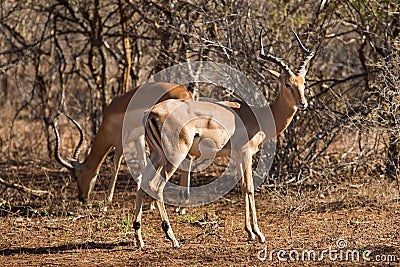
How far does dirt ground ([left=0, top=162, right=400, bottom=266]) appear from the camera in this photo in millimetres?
6020

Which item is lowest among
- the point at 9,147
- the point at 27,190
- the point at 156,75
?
the point at 27,190

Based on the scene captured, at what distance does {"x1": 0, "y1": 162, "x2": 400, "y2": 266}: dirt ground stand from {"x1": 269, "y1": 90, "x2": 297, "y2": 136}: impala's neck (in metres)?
0.76

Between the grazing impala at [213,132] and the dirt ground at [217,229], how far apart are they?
1.07 feet

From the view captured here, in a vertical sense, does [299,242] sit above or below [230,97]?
below

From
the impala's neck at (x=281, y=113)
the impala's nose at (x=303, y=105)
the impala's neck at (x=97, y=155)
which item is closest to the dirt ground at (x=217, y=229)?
A: the impala's neck at (x=97, y=155)

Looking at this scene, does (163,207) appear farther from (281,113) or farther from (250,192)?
(281,113)

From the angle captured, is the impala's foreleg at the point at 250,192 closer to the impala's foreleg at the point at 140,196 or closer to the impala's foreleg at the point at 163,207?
the impala's foreleg at the point at 163,207


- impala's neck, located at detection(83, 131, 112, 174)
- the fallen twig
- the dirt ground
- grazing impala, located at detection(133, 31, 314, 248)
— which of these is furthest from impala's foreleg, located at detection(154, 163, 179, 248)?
the fallen twig

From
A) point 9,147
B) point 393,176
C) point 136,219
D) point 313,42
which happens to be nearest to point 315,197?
point 393,176

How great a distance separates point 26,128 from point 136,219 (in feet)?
28.0

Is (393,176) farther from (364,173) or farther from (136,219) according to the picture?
(136,219)

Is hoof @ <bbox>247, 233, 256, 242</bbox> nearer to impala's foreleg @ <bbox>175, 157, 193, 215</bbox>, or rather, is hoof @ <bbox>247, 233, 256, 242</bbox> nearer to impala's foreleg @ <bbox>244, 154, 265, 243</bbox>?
impala's foreleg @ <bbox>244, 154, 265, 243</bbox>

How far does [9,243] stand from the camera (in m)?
6.98

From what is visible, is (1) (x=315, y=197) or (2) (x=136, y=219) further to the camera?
(1) (x=315, y=197)
